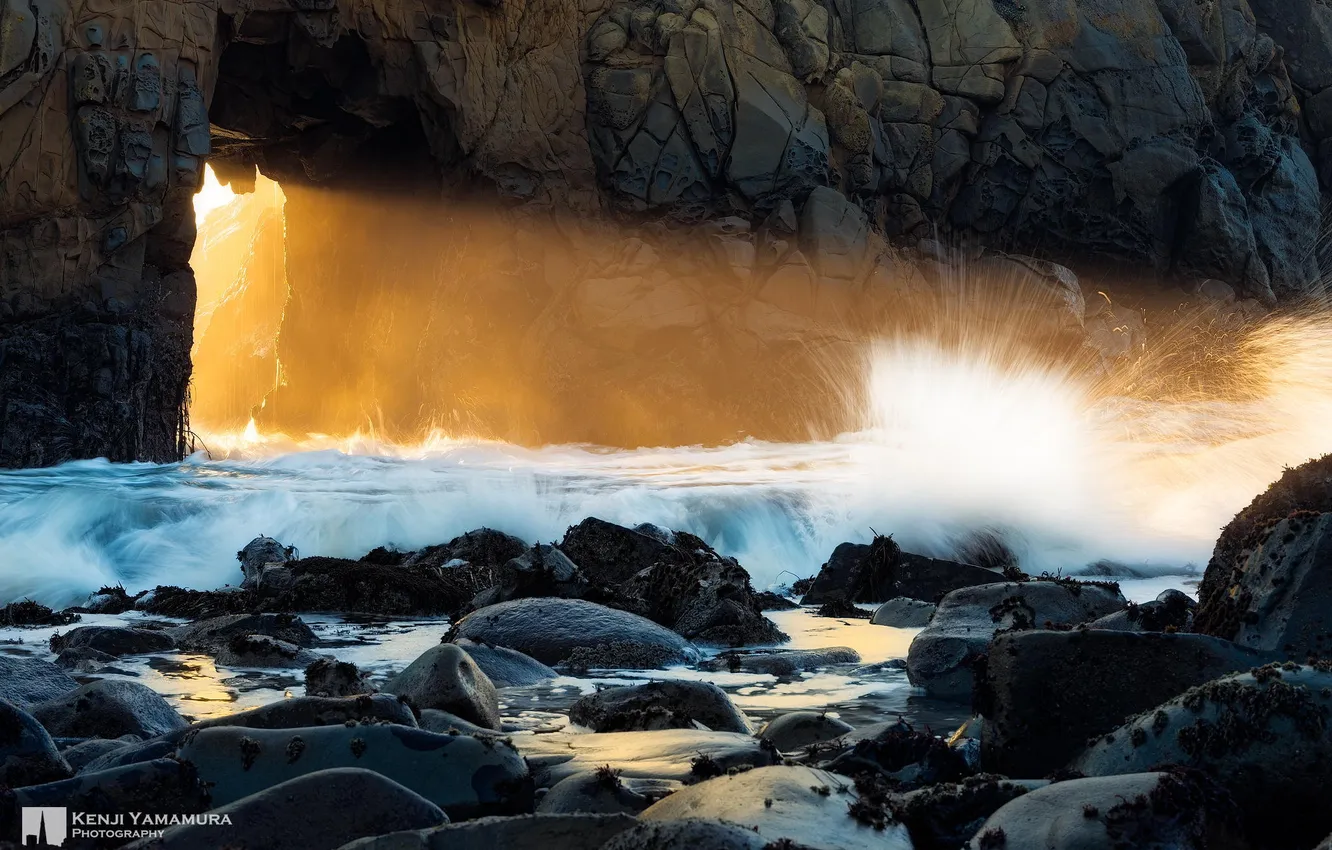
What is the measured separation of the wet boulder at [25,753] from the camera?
12.6 feet

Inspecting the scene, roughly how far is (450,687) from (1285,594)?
10.1ft

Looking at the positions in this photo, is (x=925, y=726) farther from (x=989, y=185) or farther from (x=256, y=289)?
(x=256, y=289)

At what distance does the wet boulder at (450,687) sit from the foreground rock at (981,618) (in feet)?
7.84

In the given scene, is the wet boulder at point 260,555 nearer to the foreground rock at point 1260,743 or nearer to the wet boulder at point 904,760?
the wet boulder at point 904,760

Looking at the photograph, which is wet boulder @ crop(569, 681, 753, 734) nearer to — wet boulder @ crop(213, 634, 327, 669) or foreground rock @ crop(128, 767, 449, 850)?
foreground rock @ crop(128, 767, 449, 850)

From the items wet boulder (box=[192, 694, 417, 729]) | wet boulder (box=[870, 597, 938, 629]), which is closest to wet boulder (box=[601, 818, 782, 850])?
wet boulder (box=[192, 694, 417, 729])

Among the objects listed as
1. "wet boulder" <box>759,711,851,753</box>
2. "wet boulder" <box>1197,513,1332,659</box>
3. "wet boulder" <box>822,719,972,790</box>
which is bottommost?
"wet boulder" <box>759,711,851,753</box>

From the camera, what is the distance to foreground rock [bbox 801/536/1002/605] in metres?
11.1

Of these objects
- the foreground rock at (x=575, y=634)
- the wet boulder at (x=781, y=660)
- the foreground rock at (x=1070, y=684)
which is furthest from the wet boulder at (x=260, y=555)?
the foreground rock at (x=1070, y=684)

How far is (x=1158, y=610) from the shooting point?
6234 mm

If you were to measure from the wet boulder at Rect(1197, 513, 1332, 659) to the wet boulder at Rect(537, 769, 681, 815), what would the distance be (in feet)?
7.31

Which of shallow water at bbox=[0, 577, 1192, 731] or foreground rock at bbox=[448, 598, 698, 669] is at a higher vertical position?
foreground rock at bbox=[448, 598, 698, 669]

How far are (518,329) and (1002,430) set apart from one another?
999 centimetres

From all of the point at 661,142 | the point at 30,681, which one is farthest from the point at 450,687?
the point at 661,142
